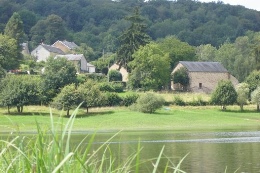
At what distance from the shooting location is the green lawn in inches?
2395

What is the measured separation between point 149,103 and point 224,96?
34.7 ft

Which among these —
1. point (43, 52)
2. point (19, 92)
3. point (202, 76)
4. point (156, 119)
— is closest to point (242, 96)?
point (156, 119)

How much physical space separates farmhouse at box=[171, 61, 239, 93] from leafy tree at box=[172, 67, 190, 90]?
458 millimetres

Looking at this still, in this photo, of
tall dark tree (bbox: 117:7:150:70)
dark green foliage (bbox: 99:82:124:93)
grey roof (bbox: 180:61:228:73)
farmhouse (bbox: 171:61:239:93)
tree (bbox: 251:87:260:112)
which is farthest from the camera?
tall dark tree (bbox: 117:7:150:70)

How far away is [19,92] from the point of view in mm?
67938

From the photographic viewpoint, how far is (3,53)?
90.6 metres

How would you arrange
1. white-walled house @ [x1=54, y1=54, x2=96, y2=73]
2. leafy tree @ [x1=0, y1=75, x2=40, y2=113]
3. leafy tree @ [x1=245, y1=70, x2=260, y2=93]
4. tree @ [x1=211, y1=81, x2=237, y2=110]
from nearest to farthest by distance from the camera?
1. leafy tree @ [x1=0, y1=75, x2=40, y2=113]
2. tree @ [x1=211, y1=81, x2=237, y2=110]
3. leafy tree @ [x1=245, y1=70, x2=260, y2=93]
4. white-walled house @ [x1=54, y1=54, x2=96, y2=73]

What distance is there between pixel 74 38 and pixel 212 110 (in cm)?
11284

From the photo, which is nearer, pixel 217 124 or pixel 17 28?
pixel 217 124

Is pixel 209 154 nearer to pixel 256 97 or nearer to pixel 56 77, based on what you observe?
pixel 256 97

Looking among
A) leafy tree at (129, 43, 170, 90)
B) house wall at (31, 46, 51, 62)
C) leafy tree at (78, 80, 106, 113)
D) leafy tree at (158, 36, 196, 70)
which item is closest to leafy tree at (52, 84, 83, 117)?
leafy tree at (78, 80, 106, 113)

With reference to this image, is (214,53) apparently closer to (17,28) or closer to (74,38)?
(74,38)

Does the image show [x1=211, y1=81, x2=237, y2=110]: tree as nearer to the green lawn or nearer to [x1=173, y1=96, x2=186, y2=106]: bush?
the green lawn

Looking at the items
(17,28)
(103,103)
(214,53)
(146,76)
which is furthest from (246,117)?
(214,53)
